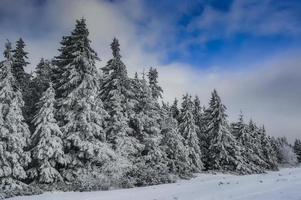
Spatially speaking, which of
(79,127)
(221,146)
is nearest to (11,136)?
(79,127)

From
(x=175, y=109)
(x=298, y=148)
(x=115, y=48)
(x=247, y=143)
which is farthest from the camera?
(x=298, y=148)

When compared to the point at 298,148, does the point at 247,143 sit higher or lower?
lower

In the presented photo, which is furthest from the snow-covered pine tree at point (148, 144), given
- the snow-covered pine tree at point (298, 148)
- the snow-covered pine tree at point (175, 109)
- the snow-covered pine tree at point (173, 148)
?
the snow-covered pine tree at point (298, 148)

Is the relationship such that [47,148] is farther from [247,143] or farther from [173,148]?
[247,143]

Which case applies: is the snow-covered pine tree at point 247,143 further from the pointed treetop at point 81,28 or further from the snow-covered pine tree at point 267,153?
the pointed treetop at point 81,28

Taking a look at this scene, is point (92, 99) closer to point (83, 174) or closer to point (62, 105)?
point (62, 105)

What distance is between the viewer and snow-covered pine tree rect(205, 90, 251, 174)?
5234cm

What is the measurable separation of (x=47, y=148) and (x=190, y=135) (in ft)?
95.2

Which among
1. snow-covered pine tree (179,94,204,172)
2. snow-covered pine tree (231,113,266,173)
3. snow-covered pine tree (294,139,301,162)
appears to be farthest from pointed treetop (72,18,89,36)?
snow-covered pine tree (294,139,301,162)

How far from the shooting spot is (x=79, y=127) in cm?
2883

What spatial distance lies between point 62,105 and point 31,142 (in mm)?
4137

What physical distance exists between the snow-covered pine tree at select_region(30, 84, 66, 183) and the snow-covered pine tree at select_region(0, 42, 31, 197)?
92cm

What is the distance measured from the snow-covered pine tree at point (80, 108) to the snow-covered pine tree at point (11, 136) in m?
3.52

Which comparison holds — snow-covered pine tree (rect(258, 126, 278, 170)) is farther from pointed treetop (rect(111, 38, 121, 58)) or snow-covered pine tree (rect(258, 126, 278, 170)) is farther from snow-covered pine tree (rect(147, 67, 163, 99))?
pointed treetop (rect(111, 38, 121, 58))
